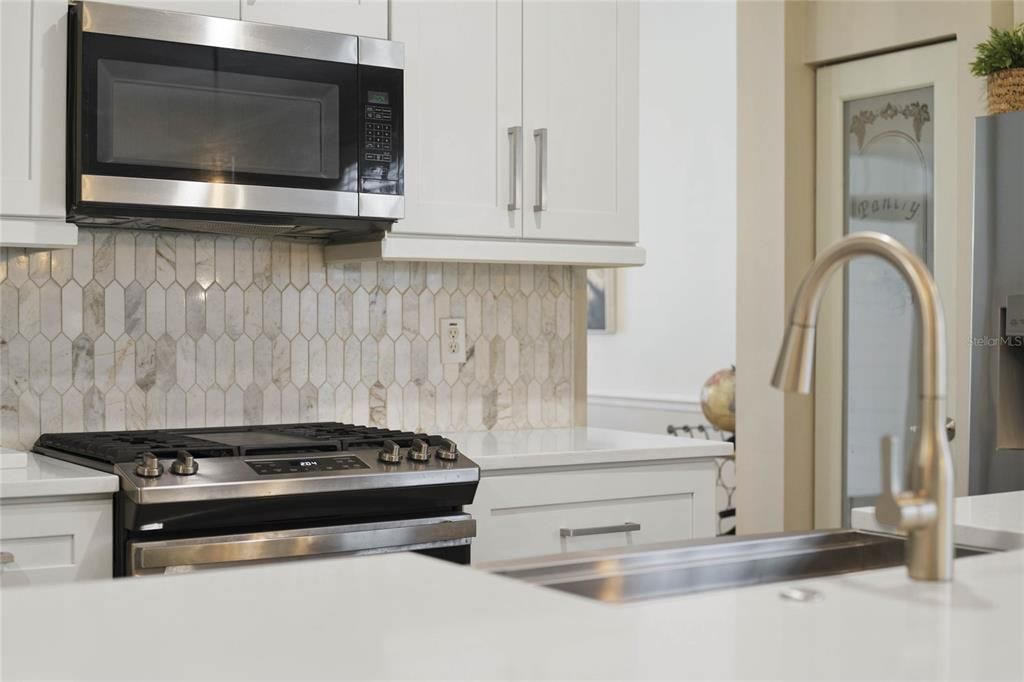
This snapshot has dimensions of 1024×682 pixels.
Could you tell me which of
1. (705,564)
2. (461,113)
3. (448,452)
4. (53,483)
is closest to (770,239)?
(461,113)

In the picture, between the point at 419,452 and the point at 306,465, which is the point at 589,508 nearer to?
the point at 419,452

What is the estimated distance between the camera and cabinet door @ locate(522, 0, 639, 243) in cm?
315

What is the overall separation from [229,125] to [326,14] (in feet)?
1.34

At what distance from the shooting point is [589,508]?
2963mm

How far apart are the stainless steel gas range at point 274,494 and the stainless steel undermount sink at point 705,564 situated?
1101 mm

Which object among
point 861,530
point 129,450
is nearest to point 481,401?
point 129,450

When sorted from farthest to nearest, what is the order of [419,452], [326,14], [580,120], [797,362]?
[580,120], [326,14], [419,452], [797,362]

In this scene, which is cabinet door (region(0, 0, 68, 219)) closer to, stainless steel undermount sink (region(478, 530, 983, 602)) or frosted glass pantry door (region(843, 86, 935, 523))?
stainless steel undermount sink (region(478, 530, 983, 602))

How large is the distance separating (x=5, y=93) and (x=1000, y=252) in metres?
2.46

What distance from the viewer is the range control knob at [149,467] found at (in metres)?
2.27

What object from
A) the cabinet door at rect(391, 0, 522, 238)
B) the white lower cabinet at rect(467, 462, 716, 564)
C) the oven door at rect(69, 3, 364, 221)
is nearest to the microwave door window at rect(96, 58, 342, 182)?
the oven door at rect(69, 3, 364, 221)

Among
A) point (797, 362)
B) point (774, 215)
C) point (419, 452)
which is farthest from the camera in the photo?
point (774, 215)

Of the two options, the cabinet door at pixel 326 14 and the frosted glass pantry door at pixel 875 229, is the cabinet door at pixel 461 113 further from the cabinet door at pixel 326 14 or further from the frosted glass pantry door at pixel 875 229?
the frosted glass pantry door at pixel 875 229

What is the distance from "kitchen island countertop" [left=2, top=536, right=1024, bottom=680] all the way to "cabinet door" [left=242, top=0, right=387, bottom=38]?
184 cm
